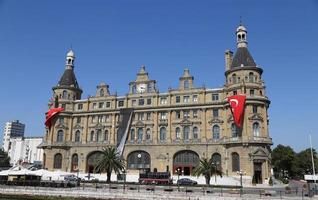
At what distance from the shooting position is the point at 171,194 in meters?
42.2

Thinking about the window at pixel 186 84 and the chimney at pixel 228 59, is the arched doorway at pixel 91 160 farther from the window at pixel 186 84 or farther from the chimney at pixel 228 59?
the chimney at pixel 228 59

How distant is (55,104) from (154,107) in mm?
29978

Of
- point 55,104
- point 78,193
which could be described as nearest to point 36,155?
point 55,104

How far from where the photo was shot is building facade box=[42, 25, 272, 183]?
74.2m

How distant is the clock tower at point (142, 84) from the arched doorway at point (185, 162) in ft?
60.0

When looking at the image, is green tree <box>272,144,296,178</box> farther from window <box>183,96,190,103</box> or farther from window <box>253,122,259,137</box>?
window <box>183,96,190,103</box>

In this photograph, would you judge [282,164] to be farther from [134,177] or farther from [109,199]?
[109,199]

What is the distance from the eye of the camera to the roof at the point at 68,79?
97.8 m

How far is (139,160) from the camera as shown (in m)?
85.0

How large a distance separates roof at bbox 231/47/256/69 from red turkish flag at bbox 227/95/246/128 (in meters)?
8.86

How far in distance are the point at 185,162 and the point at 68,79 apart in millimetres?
43343

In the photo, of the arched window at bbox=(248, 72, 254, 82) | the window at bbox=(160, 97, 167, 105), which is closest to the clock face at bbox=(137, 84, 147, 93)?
the window at bbox=(160, 97, 167, 105)

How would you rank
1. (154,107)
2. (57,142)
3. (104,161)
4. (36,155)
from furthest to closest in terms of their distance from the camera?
1. (36,155)
2. (57,142)
3. (154,107)
4. (104,161)

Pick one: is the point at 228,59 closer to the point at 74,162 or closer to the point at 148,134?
the point at 148,134
